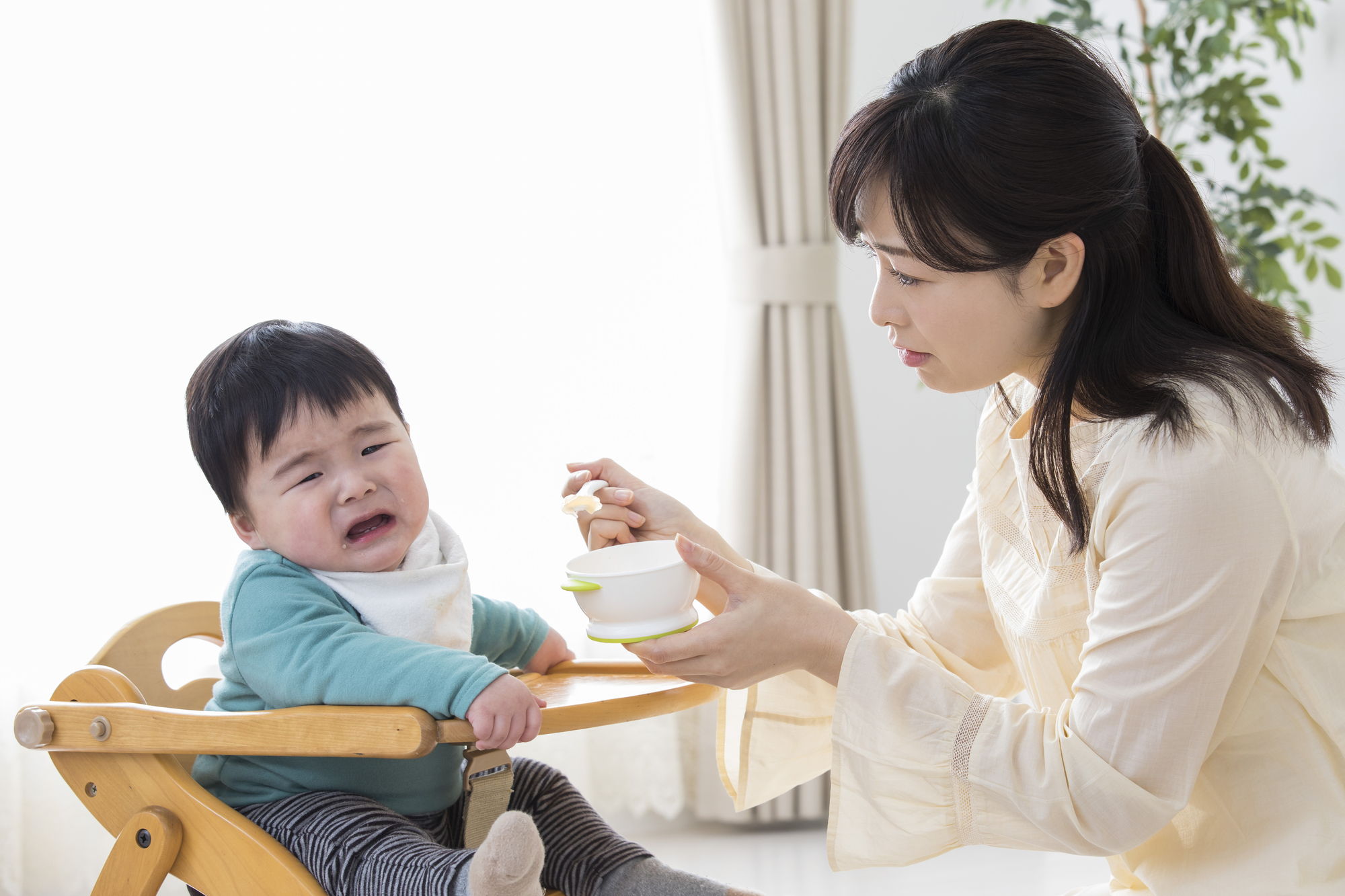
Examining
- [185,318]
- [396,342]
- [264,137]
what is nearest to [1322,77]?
[396,342]

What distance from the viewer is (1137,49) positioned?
9.68ft

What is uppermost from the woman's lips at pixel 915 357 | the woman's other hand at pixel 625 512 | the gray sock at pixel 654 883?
the woman's lips at pixel 915 357

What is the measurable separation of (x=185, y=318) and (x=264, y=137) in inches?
16.0

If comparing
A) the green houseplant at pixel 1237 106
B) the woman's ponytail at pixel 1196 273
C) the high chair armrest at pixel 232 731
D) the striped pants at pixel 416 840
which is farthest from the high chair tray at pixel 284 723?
the green houseplant at pixel 1237 106

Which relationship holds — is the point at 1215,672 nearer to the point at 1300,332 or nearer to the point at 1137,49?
the point at 1300,332

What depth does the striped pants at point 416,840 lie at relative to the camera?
0.99m

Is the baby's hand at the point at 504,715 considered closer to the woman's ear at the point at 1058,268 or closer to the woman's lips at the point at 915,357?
the woman's lips at the point at 915,357

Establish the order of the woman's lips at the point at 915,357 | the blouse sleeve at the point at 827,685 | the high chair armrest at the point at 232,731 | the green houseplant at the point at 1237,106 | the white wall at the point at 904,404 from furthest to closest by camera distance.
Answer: the white wall at the point at 904,404, the green houseplant at the point at 1237,106, the blouse sleeve at the point at 827,685, the woman's lips at the point at 915,357, the high chair armrest at the point at 232,731

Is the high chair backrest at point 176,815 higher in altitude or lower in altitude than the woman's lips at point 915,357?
lower

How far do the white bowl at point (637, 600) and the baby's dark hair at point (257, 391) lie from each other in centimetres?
38

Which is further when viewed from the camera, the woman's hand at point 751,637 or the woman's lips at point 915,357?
the woman's lips at point 915,357

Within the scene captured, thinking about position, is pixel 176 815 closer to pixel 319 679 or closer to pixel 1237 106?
pixel 319 679

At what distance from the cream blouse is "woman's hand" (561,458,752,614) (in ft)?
1.00

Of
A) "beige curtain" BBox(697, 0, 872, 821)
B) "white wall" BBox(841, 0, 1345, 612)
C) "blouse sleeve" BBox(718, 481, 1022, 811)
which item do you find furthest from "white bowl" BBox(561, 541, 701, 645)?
"white wall" BBox(841, 0, 1345, 612)
